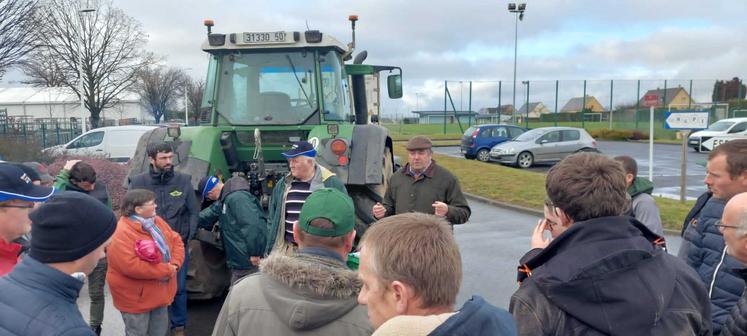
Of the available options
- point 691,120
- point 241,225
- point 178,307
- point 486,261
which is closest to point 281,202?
point 241,225

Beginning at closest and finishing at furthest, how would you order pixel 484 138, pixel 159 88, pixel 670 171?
pixel 670 171 < pixel 484 138 < pixel 159 88

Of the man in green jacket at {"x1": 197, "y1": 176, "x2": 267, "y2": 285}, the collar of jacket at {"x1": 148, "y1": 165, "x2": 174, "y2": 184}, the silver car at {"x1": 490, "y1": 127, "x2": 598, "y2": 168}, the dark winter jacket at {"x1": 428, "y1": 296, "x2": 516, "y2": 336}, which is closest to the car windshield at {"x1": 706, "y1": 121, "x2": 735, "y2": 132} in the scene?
the silver car at {"x1": 490, "y1": 127, "x2": 598, "y2": 168}

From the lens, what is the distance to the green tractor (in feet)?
18.2

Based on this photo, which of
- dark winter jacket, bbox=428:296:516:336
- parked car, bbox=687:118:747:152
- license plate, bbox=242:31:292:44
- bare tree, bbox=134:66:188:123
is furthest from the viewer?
bare tree, bbox=134:66:188:123

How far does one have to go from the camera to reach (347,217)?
7.23ft

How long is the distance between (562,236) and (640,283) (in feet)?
0.92

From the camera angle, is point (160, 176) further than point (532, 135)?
No

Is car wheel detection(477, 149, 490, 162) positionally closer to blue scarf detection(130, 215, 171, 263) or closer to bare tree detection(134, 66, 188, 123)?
blue scarf detection(130, 215, 171, 263)

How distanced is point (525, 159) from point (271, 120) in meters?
13.5

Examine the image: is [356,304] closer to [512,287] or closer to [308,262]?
[308,262]

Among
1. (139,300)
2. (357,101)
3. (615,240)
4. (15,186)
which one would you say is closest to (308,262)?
(615,240)

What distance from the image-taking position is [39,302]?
70.1 inches

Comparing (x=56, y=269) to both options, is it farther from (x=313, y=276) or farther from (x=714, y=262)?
(x=714, y=262)

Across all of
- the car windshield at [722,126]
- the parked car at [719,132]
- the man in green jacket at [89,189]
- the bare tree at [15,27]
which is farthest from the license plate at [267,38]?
the car windshield at [722,126]
